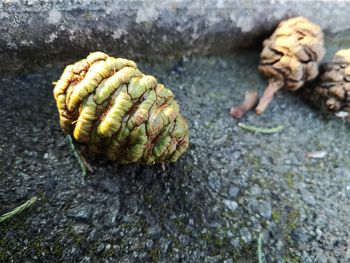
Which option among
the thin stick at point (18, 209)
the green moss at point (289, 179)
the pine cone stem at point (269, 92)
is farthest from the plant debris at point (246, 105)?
the thin stick at point (18, 209)

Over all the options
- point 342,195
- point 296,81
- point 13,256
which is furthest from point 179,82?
point 13,256

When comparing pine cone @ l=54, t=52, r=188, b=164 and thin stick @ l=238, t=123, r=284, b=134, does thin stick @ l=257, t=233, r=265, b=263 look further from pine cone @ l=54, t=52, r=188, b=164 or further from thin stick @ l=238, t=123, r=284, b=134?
thin stick @ l=238, t=123, r=284, b=134

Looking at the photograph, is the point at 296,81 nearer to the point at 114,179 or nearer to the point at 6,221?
the point at 114,179

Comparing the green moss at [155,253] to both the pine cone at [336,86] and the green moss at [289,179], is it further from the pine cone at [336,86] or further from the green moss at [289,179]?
the pine cone at [336,86]

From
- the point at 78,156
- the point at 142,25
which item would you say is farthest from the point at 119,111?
the point at 142,25

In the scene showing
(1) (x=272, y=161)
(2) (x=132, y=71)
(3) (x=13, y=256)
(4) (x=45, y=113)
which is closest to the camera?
(3) (x=13, y=256)

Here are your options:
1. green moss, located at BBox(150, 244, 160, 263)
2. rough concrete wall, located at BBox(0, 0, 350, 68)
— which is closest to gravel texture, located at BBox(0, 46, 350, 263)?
green moss, located at BBox(150, 244, 160, 263)

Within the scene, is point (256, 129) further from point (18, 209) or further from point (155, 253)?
point (18, 209)
